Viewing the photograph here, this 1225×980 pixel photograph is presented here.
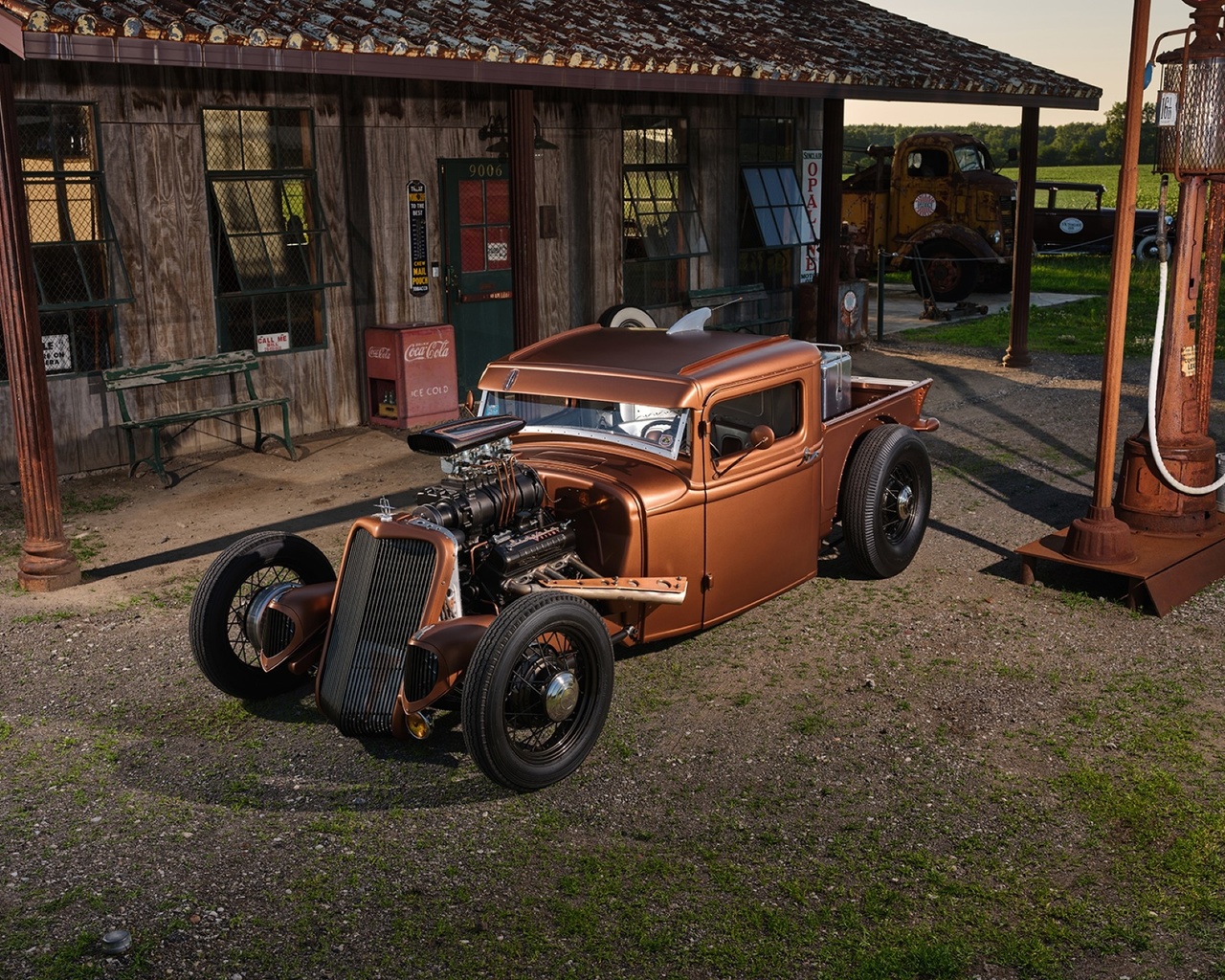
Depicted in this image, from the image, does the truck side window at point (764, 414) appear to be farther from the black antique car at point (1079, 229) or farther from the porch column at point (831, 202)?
the black antique car at point (1079, 229)

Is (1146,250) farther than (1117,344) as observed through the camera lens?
Yes

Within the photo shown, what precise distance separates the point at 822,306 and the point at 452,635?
937 cm

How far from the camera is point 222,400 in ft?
37.5

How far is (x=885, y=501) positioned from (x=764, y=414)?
1316mm

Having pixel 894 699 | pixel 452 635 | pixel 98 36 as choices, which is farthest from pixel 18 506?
pixel 894 699

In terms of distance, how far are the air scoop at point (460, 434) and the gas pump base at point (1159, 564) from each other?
367 cm

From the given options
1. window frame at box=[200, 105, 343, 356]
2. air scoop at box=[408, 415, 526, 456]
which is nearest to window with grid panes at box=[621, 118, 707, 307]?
window frame at box=[200, 105, 343, 356]

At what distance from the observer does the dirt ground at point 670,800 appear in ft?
14.7

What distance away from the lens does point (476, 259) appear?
520 inches

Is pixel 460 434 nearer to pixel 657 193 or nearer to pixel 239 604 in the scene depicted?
pixel 239 604

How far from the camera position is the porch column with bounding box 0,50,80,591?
759cm

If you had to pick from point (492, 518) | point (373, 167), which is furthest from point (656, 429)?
point (373, 167)

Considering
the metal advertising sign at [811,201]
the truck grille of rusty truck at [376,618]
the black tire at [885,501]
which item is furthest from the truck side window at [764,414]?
the metal advertising sign at [811,201]

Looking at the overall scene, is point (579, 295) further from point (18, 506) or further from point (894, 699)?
point (894, 699)
